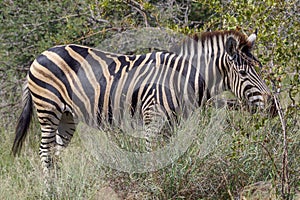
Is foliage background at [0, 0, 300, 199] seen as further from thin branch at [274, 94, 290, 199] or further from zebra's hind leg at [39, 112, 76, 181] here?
zebra's hind leg at [39, 112, 76, 181]

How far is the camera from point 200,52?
203 inches

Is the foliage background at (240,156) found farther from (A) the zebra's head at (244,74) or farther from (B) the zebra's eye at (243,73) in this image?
(B) the zebra's eye at (243,73)

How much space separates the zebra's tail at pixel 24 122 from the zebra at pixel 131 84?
0.03 feet

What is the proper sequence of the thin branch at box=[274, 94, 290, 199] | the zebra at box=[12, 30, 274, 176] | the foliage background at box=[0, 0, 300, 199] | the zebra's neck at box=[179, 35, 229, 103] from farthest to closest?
the zebra's neck at box=[179, 35, 229, 103] < the zebra at box=[12, 30, 274, 176] < the foliage background at box=[0, 0, 300, 199] < the thin branch at box=[274, 94, 290, 199]

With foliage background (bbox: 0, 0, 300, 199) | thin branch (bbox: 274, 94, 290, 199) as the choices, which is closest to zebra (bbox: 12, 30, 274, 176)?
foliage background (bbox: 0, 0, 300, 199)

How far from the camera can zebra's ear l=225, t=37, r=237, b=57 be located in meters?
4.85

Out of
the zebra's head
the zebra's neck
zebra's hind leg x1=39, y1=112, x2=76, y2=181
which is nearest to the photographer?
the zebra's head

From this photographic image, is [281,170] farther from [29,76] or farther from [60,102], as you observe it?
[29,76]

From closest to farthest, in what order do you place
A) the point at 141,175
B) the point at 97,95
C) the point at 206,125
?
the point at 141,175
the point at 206,125
the point at 97,95

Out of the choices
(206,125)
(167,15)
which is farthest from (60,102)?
(167,15)

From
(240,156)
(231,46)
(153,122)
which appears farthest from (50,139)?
(240,156)

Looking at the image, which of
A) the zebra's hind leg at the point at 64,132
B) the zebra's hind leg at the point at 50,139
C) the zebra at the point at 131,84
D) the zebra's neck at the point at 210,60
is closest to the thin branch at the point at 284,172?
the zebra at the point at 131,84

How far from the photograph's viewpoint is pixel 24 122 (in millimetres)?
5785

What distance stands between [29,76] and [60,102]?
1.42 ft
